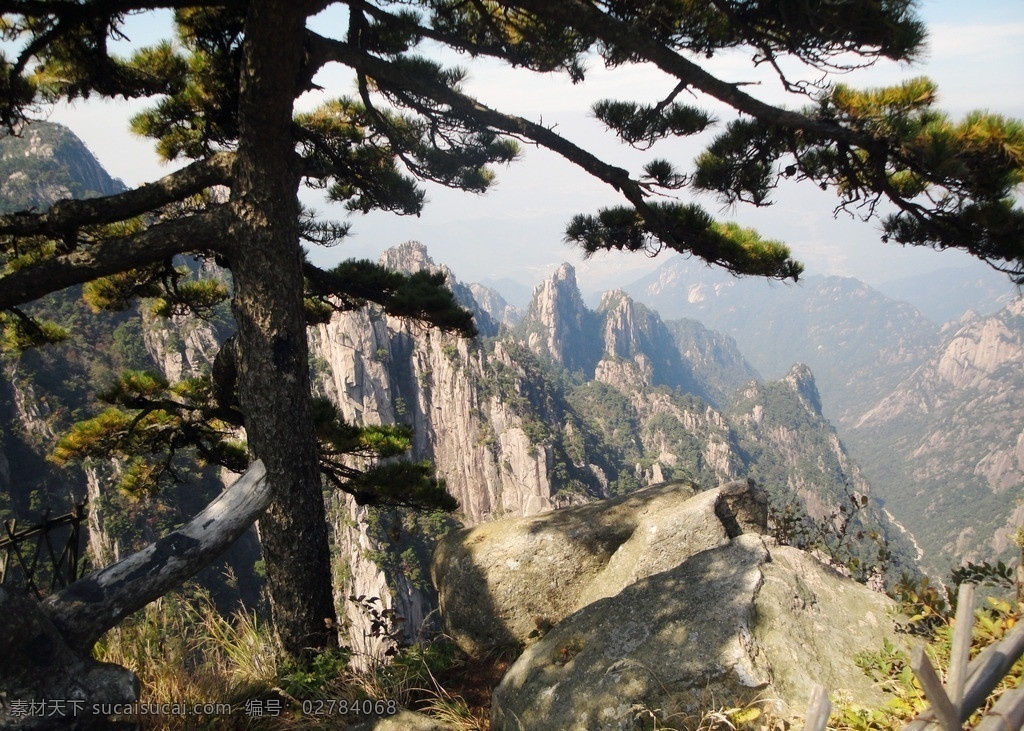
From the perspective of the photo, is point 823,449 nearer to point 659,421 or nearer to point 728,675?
point 659,421

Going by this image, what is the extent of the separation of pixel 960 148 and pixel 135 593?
492 centimetres

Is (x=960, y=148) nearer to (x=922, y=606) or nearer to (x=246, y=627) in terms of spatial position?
(x=922, y=606)

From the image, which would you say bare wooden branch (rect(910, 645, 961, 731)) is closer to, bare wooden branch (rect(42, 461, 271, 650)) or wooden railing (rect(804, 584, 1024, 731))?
wooden railing (rect(804, 584, 1024, 731))

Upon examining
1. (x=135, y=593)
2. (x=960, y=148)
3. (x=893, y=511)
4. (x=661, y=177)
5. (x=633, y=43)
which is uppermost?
(x=633, y=43)

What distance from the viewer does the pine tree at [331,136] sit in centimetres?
343

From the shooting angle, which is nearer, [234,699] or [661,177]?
[234,699]

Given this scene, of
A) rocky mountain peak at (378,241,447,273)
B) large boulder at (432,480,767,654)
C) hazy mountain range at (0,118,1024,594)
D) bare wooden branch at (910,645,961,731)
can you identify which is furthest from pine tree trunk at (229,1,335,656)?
rocky mountain peak at (378,241,447,273)

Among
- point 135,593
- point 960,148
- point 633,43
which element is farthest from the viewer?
point 633,43

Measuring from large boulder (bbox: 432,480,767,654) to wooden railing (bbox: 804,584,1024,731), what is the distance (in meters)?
2.17

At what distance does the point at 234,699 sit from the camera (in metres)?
3.49

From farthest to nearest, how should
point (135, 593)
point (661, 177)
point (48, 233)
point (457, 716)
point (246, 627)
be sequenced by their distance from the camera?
point (661, 177) → point (246, 627) → point (48, 233) → point (457, 716) → point (135, 593)

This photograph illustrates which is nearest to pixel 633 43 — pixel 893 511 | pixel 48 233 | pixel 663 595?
pixel 663 595

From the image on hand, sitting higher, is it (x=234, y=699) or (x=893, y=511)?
(x=234, y=699)

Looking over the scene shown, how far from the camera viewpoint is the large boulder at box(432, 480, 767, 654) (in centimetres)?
448
